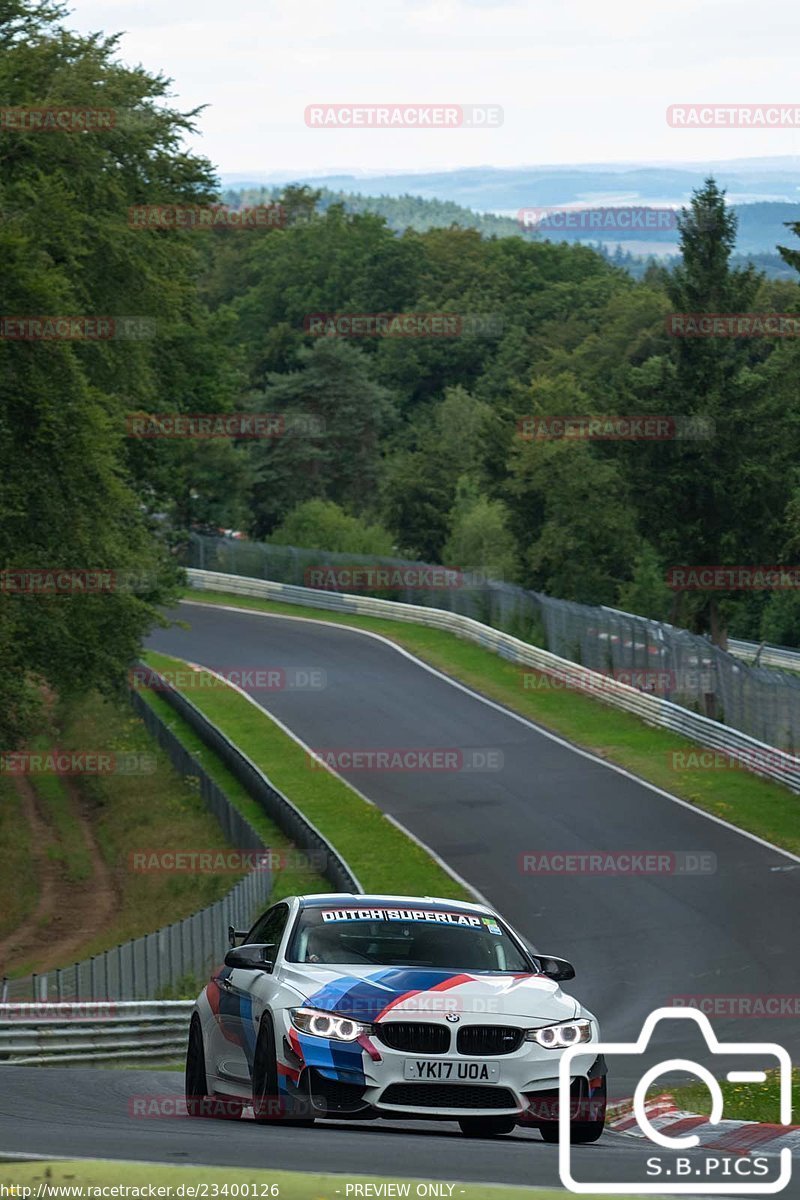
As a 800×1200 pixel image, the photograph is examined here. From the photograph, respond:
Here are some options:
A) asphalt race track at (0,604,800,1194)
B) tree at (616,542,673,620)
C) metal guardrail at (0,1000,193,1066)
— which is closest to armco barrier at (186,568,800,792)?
Result: asphalt race track at (0,604,800,1194)

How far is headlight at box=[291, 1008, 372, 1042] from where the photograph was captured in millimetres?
9828

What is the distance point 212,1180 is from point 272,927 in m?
4.32

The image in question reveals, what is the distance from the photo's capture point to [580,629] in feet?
175

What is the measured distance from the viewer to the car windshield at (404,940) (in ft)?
35.8

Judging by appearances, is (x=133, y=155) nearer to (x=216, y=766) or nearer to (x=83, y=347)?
(x=83, y=347)

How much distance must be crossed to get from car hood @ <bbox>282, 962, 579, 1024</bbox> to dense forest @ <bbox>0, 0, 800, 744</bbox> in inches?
751

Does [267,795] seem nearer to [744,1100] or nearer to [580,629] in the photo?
[580,629]

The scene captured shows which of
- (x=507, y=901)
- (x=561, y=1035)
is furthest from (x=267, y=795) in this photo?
(x=561, y=1035)

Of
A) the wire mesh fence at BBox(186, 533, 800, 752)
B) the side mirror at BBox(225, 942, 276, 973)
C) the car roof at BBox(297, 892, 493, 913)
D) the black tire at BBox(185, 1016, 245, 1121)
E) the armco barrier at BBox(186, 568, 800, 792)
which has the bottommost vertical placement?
the armco barrier at BBox(186, 568, 800, 792)

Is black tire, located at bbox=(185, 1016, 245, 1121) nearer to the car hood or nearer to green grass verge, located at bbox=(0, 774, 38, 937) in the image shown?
the car hood

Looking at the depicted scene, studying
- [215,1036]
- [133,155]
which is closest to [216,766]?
[133,155]

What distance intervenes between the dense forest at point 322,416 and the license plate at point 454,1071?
65.4ft

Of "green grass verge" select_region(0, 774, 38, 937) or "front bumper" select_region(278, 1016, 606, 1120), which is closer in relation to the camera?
"front bumper" select_region(278, 1016, 606, 1120)

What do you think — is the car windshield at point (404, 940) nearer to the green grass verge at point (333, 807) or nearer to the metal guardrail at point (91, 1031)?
the metal guardrail at point (91, 1031)
